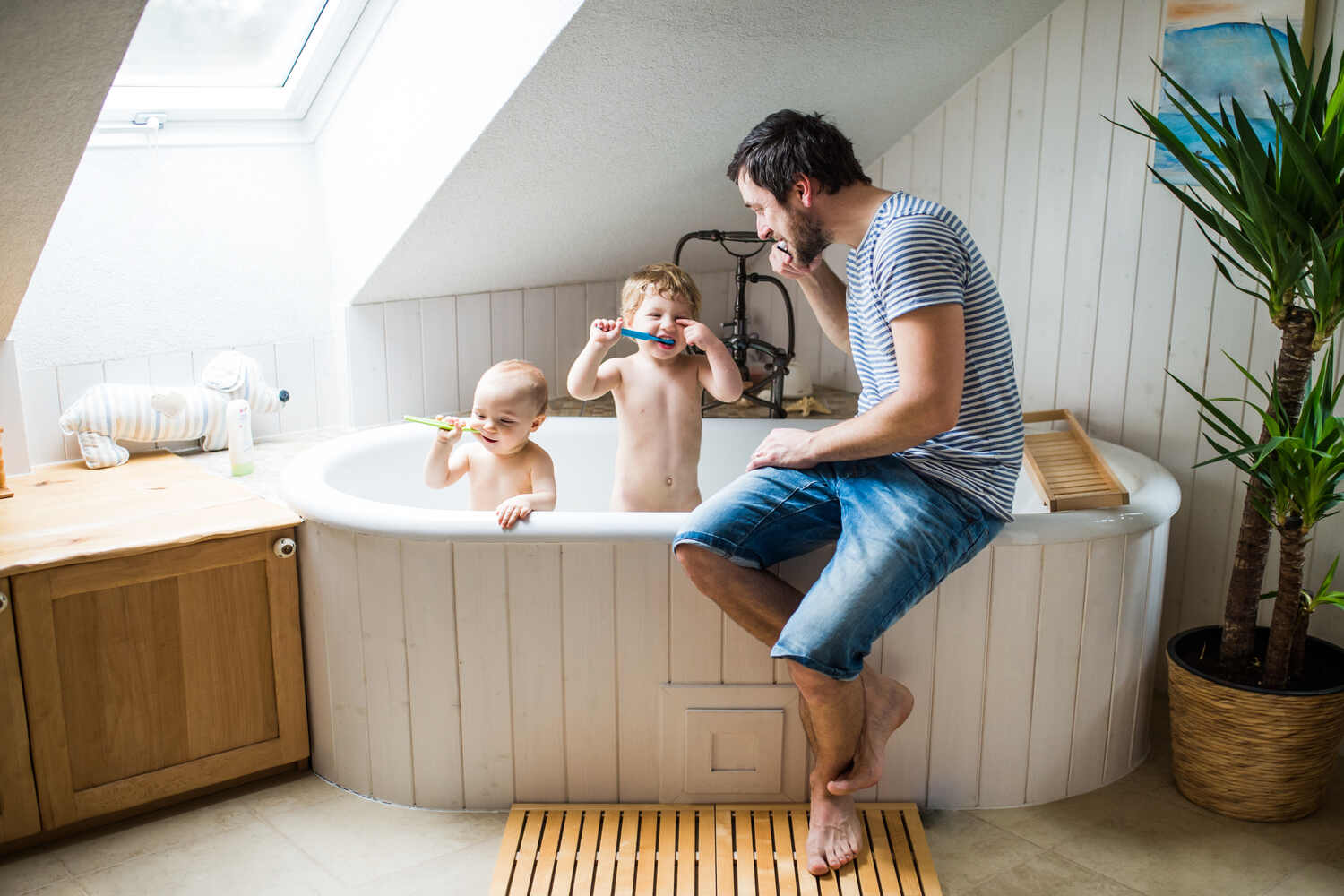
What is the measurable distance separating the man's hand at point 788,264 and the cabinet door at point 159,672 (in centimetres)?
101

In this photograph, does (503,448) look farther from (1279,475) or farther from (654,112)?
(1279,475)

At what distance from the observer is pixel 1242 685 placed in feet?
6.78

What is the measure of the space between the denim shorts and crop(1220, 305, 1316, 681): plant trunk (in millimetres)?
519

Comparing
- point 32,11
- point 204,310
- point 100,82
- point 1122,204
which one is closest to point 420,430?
point 204,310

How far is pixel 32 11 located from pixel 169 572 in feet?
3.12

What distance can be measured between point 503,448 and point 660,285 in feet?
1.48

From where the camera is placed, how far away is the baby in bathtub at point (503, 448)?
2314 millimetres

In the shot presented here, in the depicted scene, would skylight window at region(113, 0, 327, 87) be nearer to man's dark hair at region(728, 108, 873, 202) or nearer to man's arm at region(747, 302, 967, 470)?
man's dark hair at region(728, 108, 873, 202)

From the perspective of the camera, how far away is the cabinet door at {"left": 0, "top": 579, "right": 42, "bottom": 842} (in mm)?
1924

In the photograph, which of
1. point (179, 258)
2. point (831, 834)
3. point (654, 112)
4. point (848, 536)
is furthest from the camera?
point (179, 258)

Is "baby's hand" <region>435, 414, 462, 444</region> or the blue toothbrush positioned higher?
the blue toothbrush

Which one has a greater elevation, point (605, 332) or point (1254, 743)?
point (605, 332)

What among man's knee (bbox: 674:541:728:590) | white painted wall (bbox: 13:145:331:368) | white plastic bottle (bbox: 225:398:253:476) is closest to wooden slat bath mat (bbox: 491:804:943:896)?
man's knee (bbox: 674:541:728:590)

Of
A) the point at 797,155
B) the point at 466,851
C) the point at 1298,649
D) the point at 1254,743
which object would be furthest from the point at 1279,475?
the point at 466,851
